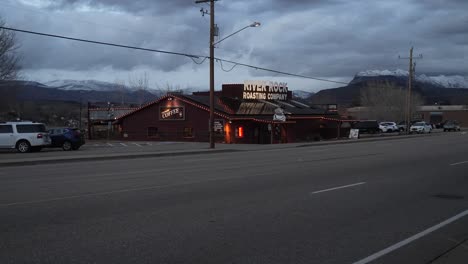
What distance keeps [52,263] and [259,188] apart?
7.38 meters

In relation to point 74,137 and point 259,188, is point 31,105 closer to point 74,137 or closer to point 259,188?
point 74,137

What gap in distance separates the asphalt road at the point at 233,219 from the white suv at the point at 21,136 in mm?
15943

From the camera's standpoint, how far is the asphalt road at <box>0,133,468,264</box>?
7008mm

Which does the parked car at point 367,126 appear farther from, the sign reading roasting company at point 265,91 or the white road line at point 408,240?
the white road line at point 408,240

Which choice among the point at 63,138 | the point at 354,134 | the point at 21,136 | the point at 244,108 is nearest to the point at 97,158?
the point at 21,136

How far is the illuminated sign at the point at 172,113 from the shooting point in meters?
52.0

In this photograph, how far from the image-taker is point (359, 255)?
7035 millimetres

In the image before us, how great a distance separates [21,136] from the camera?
30.5 m

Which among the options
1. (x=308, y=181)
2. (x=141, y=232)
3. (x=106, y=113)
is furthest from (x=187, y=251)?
(x=106, y=113)

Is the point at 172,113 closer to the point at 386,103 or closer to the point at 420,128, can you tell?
the point at 420,128

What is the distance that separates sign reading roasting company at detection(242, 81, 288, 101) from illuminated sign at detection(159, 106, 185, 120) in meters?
6.73

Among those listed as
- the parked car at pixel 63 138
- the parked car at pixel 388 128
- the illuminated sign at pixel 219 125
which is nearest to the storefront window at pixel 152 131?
the illuminated sign at pixel 219 125

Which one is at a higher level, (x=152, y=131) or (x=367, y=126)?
(x=367, y=126)

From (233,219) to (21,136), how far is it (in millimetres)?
24731
